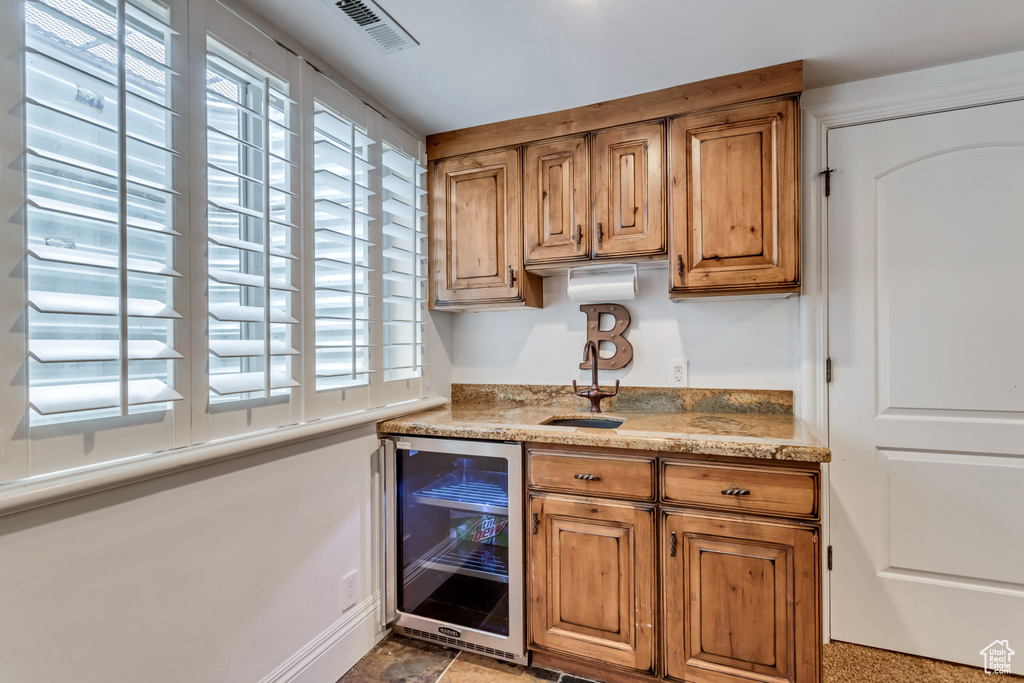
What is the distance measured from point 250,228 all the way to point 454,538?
1397 millimetres

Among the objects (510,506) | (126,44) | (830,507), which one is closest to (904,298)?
(830,507)

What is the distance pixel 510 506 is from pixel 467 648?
0.61 meters

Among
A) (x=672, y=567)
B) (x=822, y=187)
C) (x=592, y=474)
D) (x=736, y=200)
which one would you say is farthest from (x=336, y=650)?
(x=822, y=187)

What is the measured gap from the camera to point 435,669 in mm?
1782

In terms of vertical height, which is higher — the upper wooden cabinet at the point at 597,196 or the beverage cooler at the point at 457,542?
the upper wooden cabinet at the point at 597,196

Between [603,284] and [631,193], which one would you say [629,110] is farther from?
[603,284]

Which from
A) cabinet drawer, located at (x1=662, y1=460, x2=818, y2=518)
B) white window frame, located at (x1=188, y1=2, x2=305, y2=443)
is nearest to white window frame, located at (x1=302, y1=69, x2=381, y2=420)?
white window frame, located at (x1=188, y1=2, x2=305, y2=443)

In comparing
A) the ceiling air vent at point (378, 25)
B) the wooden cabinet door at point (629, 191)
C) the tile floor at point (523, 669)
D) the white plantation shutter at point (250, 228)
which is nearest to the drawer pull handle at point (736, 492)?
the tile floor at point (523, 669)

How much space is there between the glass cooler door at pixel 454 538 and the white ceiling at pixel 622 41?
149cm

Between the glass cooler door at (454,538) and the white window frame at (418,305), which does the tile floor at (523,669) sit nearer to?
the glass cooler door at (454,538)

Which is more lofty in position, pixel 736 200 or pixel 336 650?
pixel 736 200

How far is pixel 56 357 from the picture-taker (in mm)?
953

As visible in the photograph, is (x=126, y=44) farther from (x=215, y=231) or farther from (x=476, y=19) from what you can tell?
(x=476, y=19)

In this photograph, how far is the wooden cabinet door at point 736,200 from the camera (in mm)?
1799
